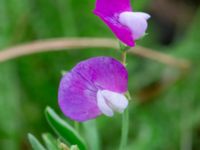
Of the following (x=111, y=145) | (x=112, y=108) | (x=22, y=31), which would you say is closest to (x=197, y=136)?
(x=111, y=145)

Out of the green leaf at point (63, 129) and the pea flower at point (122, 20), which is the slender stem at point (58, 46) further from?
the pea flower at point (122, 20)

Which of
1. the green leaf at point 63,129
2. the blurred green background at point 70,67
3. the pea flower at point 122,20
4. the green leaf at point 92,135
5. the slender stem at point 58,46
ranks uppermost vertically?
the pea flower at point 122,20

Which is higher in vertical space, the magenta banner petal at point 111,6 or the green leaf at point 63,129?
the magenta banner petal at point 111,6

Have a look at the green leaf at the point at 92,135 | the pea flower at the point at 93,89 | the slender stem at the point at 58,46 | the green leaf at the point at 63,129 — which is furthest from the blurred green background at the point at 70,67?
the pea flower at the point at 93,89

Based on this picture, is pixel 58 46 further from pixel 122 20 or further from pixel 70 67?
pixel 122 20

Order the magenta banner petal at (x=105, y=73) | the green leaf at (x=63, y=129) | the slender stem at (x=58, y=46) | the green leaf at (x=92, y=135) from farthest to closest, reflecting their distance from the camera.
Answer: the slender stem at (x=58, y=46)
the green leaf at (x=92, y=135)
the green leaf at (x=63, y=129)
the magenta banner petal at (x=105, y=73)

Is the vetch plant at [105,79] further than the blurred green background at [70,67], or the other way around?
the blurred green background at [70,67]

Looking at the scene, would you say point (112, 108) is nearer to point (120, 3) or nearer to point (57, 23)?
point (120, 3)
